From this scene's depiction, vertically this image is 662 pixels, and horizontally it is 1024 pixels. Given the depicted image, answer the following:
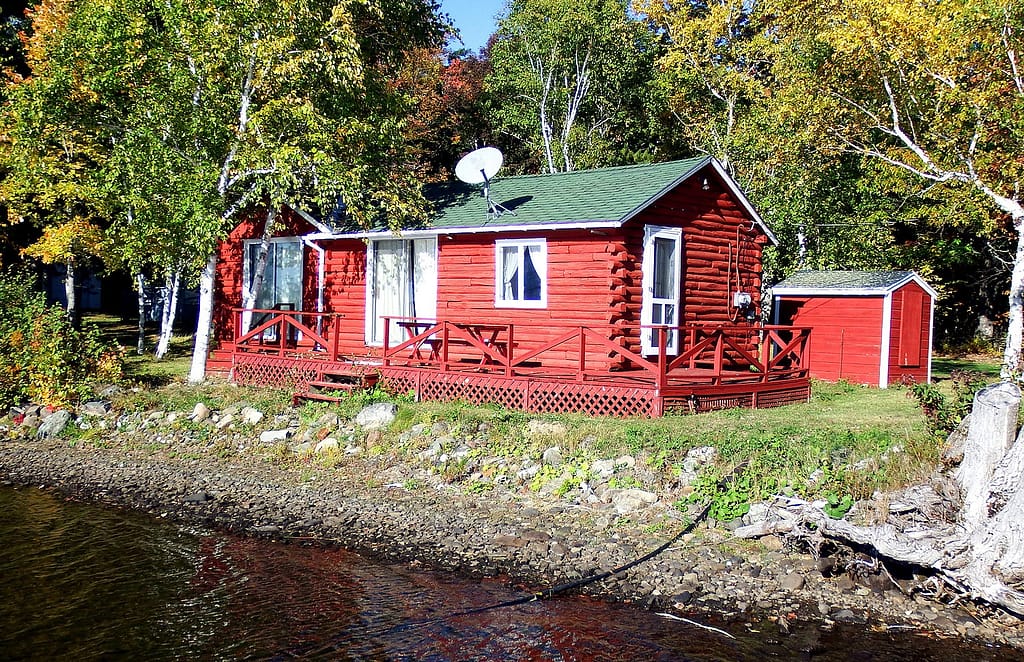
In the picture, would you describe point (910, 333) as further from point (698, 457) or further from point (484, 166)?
point (698, 457)

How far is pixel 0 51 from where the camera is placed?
24.3 metres

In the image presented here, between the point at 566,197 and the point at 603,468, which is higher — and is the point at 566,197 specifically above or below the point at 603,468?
above

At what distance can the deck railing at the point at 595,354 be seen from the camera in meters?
13.8

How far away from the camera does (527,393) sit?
13977 millimetres

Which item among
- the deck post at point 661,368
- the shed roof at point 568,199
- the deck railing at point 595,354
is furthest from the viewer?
the shed roof at point 568,199

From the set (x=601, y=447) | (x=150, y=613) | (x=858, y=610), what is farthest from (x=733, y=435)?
(x=150, y=613)

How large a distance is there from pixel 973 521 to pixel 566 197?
32.7 ft

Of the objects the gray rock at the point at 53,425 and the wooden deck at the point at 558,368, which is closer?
the wooden deck at the point at 558,368

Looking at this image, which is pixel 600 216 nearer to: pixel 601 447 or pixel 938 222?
pixel 601 447

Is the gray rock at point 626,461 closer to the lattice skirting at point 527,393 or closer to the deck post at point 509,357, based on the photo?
the lattice skirting at point 527,393

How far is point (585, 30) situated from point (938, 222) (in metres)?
13.6

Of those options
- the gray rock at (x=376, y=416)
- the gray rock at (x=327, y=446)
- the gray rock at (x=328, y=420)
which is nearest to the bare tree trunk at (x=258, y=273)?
the gray rock at (x=328, y=420)

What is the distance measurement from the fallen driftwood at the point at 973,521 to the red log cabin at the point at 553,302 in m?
4.56

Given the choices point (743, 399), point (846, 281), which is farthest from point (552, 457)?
point (846, 281)
